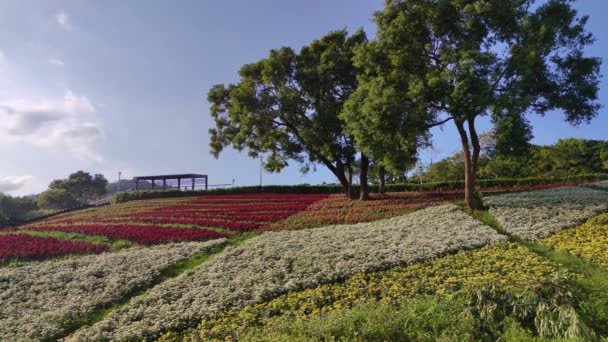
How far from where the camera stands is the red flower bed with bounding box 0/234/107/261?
58.9ft

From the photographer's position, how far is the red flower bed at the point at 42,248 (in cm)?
1795

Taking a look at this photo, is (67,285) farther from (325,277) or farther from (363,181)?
(363,181)

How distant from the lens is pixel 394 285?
9656 mm

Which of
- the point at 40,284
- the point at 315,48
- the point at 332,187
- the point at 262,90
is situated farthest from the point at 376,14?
the point at 332,187

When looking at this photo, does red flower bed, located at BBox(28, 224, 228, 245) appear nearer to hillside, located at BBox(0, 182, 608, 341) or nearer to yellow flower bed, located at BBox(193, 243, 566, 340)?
hillside, located at BBox(0, 182, 608, 341)

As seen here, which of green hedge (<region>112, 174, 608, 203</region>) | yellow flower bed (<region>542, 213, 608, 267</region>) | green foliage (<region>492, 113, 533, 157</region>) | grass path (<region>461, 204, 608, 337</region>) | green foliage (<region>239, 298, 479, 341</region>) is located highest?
green foliage (<region>492, 113, 533, 157</region>)

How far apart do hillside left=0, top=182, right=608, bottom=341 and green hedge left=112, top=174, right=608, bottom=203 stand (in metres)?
15.8

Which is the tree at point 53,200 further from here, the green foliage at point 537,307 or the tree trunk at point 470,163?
the green foliage at point 537,307

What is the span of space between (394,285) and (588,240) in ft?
26.9

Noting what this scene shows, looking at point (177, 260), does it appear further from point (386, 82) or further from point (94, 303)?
point (386, 82)

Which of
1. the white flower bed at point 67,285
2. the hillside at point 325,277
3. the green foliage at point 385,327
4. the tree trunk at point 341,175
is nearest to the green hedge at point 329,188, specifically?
the tree trunk at point 341,175

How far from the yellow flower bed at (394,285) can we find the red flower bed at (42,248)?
12122 millimetres

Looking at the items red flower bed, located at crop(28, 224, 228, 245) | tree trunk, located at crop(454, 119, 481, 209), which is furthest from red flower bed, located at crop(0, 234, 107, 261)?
tree trunk, located at crop(454, 119, 481, 209)

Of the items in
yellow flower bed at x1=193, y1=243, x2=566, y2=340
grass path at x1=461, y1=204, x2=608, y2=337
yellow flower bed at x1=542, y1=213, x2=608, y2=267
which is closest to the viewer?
grass path at x1=461, y1=204, x2=608, y2=337
